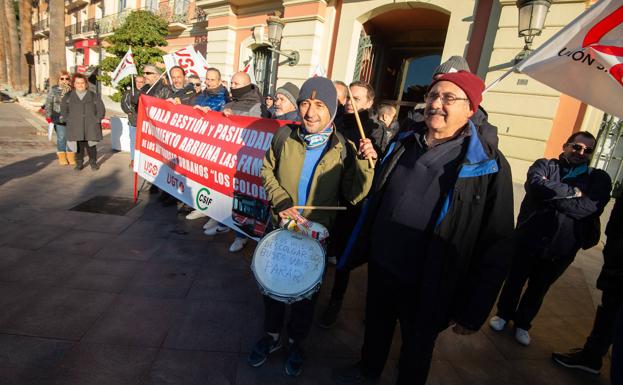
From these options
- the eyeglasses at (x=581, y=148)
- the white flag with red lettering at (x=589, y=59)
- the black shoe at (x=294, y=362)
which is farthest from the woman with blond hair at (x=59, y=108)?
the eyeglasses at (x=581, y=148)

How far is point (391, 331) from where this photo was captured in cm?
205

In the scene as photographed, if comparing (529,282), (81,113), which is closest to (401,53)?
(81,113)

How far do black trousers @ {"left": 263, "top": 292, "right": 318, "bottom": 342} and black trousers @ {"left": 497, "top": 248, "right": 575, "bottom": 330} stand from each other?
188 cm

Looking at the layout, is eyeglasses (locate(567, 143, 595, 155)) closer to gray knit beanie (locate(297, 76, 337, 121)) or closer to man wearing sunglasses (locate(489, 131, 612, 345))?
man wearing sunglasses (locate(489, 131, 612, 345))

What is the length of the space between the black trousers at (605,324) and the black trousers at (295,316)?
2160 millimetres

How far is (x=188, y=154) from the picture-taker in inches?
156

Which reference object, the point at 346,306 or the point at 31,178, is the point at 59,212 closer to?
the point at 31,178

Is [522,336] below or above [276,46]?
below

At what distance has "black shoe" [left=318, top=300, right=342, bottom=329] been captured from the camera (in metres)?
2.67

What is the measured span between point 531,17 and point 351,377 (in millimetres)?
5924

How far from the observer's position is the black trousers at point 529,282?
2707mm

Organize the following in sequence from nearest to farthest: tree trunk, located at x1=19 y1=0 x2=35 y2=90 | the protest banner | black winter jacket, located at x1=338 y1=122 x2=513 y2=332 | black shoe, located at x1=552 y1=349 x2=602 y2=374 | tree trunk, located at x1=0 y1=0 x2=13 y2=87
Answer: black winter jacket, located at x1=338 y1=122 x2=513 y2=332 < black shoe, located at x1=552 y1=349 x2=602 y2=374 < the protest banner < tree trunk, located at x1=0 y1=0 x2=13 y2=87 < tree trunk, located at x1=19 y1=0 x2=35 y2=90

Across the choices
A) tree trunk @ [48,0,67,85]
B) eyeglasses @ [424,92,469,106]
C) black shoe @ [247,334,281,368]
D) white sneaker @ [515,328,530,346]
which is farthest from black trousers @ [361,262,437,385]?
tree trunk @ [48,0,67,85]

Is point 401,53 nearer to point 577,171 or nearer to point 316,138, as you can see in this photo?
point 577,171
